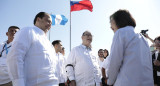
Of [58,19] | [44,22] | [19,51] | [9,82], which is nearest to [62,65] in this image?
[9,82]

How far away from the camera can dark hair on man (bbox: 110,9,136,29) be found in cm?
227

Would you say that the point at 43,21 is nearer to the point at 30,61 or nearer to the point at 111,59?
the point at 30,61

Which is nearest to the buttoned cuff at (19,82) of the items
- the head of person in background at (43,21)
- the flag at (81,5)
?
the head of person in background at (43,21)

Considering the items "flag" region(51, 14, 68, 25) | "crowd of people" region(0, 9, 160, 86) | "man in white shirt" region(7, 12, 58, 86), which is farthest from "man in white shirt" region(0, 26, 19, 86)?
"flag" region(51, 14, 68, 25)

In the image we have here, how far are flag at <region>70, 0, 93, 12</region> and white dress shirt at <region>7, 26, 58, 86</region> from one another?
26.8 ft

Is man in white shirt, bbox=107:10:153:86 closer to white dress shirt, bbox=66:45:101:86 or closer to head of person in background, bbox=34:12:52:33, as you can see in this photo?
head of person in background, bbox=34:12:52:33

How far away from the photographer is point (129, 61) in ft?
6.72

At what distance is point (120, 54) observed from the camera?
207 cm

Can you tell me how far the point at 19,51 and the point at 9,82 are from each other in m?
1.94

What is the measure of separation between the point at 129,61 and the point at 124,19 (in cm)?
63

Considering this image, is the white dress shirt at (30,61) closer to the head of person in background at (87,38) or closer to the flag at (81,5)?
the head of person in background at (87,38)

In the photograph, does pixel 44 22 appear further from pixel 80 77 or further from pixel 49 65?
pixel 80 77

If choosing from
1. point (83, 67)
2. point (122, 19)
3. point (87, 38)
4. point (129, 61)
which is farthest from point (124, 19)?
point (87, 38)

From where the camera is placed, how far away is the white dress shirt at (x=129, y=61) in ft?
6.55
